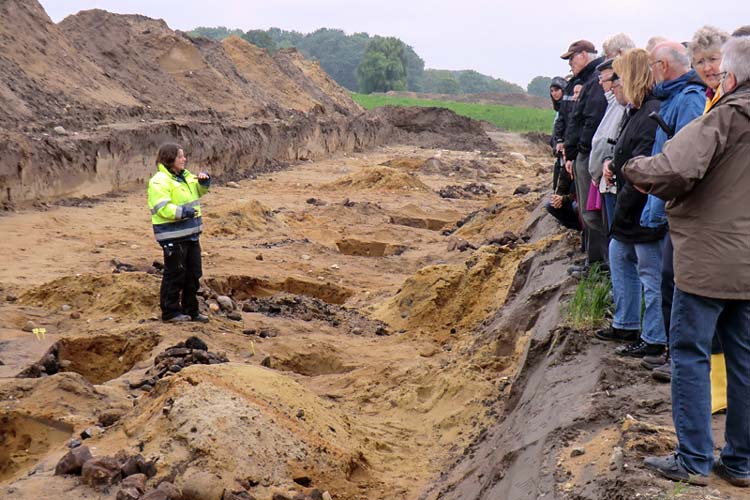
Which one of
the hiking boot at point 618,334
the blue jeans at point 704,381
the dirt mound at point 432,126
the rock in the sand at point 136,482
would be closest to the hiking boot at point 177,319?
the rock in the sand at point 136,482

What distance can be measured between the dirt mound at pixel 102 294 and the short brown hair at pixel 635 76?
5.79 m

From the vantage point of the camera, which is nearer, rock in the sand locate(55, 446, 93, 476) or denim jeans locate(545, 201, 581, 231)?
rock in the sand locate(55, 446, 93, 476)

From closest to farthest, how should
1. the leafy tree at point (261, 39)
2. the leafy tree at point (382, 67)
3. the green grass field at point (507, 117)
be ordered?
the green grass field at point (507, 117) → the leafy tree at point (261, 39) → the leafy tree at point (382, 67)

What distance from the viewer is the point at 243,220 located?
15945 millimetres

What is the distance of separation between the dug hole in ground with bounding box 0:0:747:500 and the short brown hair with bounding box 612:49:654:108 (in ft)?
5.32

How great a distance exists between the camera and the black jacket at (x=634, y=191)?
530 centimetres

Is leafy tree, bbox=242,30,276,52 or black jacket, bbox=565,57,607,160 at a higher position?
leafy tree, bbox=242,30,276,52

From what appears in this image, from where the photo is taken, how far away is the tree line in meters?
97.9

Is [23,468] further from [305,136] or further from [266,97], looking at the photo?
[266,97]

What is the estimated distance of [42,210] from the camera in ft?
50.6

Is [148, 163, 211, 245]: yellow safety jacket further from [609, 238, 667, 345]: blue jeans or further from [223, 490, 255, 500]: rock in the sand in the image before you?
[609, 238, 667, 345]: blue jeans

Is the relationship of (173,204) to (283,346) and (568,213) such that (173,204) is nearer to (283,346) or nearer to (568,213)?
(283,346)

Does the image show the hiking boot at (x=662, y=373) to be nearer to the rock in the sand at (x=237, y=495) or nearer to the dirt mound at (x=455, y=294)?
the rock in the sand at (x=237, y=495)

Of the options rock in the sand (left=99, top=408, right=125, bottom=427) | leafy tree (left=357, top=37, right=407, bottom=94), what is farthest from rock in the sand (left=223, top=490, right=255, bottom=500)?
leafy tree (left=357, top=37, right=407, bottom=94)
